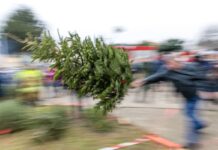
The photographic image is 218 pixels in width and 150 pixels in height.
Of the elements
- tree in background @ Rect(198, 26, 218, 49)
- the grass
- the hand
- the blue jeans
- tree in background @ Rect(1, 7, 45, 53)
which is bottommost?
the grass

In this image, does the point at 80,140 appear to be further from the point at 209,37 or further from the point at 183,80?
the point at 209,37

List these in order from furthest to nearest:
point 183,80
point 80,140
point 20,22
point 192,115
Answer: point 20,22
point 80,140
point 192,115
point 183,80

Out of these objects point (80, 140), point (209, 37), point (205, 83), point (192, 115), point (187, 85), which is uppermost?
point (209, 37)

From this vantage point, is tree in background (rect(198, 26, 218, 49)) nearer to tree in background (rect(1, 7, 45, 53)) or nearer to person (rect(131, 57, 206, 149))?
person (rect(131, 57, 206, 149))

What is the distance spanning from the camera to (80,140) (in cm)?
681

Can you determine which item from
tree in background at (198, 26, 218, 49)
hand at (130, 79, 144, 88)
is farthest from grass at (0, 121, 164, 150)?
tree in background at (198, 26, 218, 49)

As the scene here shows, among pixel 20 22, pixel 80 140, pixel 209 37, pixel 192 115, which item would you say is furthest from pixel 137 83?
pixel 20 22

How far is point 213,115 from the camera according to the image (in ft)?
29.8

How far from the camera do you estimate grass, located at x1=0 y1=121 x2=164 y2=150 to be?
21.6 ft

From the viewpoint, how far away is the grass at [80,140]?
6571mm

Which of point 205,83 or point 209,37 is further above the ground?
point 209,37

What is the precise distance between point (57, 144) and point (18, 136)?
1.12 meters

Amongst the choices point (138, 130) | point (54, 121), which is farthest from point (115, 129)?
point (54, 121)

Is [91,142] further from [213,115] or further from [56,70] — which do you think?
[213,115]
